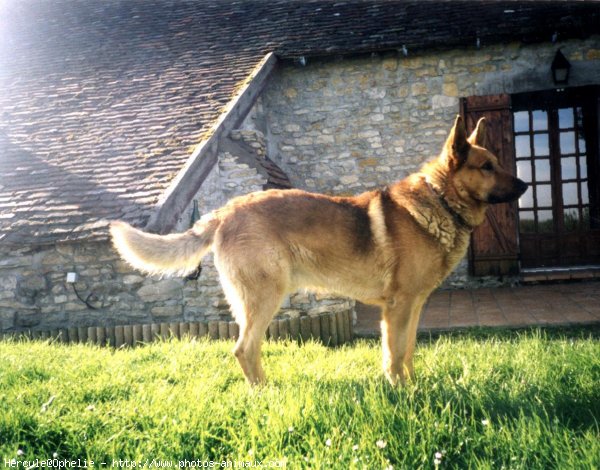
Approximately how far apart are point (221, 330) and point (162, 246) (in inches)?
119

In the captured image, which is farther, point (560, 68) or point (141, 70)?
point (141, 70)

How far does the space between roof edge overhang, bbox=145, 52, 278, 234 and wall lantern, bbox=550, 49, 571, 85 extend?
18.0 ft

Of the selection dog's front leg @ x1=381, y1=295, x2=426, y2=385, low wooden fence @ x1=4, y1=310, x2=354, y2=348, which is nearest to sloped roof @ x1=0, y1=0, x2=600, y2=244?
low wooden fence @ x1=4, y1=310, x2=354, y2=348

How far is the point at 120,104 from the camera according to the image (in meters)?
9.11

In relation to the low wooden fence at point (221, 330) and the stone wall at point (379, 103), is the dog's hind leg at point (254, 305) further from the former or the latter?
the stone wall at point (379, 103)

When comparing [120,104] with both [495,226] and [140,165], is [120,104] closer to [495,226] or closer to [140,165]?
[140,165]

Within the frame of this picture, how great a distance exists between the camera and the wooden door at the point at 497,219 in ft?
30.9

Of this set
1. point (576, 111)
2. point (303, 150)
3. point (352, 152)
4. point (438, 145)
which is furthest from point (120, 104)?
point (576, 111)

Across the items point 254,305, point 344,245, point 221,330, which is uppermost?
point 344,245

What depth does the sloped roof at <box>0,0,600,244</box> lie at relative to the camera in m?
7.14

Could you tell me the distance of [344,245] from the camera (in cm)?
371

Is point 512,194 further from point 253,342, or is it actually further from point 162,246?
point 162,246

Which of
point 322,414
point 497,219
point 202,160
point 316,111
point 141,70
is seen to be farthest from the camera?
point 316,111

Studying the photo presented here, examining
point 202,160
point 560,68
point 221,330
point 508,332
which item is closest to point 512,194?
point 508,332
